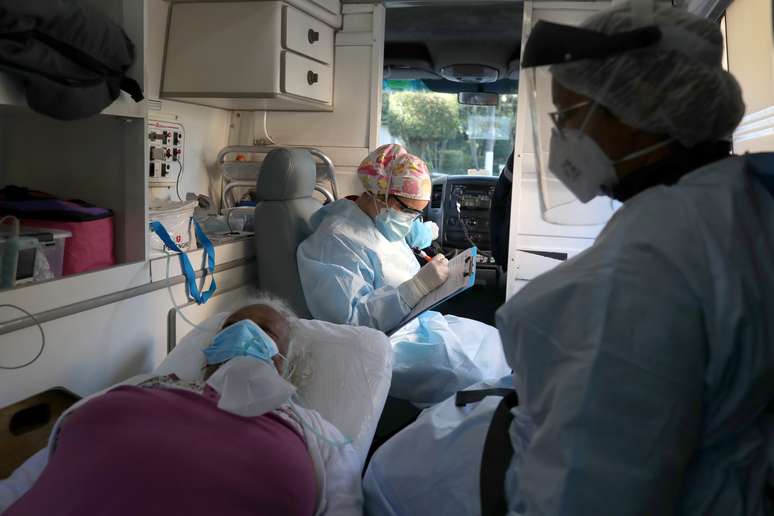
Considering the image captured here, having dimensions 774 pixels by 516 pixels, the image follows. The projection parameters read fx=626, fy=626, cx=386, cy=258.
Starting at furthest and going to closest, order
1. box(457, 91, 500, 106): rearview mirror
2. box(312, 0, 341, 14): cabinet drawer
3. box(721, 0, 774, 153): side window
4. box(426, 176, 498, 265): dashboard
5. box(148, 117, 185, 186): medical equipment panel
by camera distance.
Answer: box(457, 91, 500, 106): rearview mirror
box(426, 176, 498, 265): dashboard
box(312, 0, 341, 14): cabinet drawer
box(148, 117, 185, 186): medical equipment panel
box(721, 0, 774, 153): side window

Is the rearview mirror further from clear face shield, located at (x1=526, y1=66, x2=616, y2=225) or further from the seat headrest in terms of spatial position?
clear face shield, located at (x1=526, y1=66, x2=616, y2=225)

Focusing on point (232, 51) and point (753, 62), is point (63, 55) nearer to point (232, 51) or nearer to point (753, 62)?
point (232, 51)

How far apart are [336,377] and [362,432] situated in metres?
0.26

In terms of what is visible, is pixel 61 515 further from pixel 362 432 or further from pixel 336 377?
pixel 336 377

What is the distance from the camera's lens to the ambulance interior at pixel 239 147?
1.91 metres

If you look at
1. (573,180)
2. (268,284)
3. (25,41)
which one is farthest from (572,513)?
(268,284)

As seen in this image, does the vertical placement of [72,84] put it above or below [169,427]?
above

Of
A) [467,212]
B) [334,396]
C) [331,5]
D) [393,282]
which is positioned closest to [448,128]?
[467,212]

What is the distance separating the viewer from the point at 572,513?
86 cm

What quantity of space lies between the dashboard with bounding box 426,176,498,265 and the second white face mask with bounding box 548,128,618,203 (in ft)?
11.2

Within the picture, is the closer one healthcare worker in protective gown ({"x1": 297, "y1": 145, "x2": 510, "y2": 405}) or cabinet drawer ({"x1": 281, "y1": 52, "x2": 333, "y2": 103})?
healthcare worker in protective gown ({"x1": 297, "y1": 145, "x2": 510, "y2": 405})

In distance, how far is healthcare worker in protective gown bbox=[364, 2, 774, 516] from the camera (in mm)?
832

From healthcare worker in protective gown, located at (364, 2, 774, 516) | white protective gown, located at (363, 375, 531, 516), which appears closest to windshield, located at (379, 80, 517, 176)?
white protective gown, located at (363, 375, 531, 516)

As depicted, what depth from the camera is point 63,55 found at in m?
1.65
